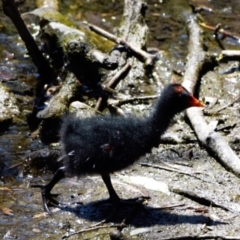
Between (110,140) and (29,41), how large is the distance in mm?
3222

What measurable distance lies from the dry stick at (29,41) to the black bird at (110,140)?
258 cm

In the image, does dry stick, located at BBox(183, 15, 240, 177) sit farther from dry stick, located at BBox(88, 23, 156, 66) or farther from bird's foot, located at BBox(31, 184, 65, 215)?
bird's foot, located at BBox(31, 184, 65, 215)

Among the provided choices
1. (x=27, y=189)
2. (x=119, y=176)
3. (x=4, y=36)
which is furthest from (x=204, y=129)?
(x=4, y=36)

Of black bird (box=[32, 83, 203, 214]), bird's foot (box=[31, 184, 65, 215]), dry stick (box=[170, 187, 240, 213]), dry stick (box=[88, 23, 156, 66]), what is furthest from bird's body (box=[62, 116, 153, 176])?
dry stick (box=[88, 23, 156, 66])

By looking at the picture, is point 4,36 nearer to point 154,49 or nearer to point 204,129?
point 154,49

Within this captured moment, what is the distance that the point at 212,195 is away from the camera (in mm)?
5949

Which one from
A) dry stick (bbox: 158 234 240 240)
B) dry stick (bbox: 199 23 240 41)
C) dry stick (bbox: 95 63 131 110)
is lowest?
dry stick (bbox: 95 63 131 110)

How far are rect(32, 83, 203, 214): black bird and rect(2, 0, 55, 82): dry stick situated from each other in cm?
258

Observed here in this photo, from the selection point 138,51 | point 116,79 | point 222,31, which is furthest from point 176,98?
point 222,31

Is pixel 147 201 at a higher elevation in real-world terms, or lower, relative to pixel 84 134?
lower

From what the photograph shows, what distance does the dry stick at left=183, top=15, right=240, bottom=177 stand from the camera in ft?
21.2

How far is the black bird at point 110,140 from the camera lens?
556 cm

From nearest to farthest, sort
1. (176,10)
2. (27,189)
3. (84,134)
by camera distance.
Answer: (84,134) → (27,189) → (176,10)

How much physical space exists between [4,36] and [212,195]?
5149 millimetres
